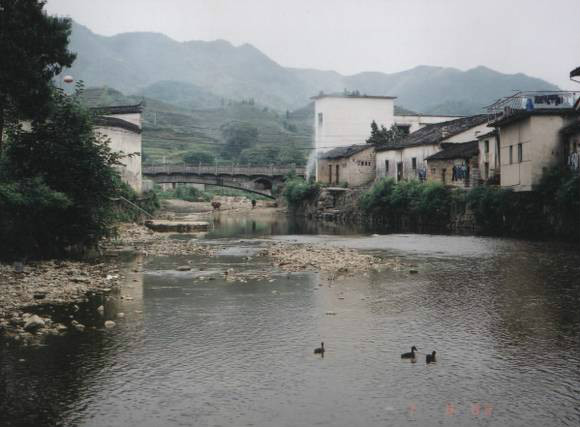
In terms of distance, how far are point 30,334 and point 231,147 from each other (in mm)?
128619

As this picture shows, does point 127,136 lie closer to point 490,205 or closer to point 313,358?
point 490,205

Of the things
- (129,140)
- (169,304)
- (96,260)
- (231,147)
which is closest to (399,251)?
(96,260)

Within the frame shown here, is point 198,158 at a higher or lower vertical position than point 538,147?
higher

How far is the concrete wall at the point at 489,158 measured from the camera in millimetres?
40719

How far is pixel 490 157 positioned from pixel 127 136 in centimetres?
2732

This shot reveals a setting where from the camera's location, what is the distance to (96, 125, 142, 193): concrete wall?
47.9 metres

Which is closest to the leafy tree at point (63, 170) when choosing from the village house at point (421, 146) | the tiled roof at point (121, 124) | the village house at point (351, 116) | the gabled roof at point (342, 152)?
the tiled roof at point (121, 124)

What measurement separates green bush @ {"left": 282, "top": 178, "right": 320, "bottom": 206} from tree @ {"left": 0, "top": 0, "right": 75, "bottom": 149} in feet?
157

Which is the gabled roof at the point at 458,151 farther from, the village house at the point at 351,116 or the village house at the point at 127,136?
the village house at the point at 351,116

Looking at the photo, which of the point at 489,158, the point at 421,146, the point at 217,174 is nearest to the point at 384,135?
the point at 421,146

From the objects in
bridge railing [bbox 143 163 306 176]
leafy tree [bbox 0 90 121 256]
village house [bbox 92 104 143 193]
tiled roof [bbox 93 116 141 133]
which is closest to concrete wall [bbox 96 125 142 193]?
village house [bbox 92 104 143 193]

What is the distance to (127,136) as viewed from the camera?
5081 centimetres

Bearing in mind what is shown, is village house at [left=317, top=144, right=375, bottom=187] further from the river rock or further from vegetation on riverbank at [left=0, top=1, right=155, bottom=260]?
the river rock

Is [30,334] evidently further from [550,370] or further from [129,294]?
[550,370]
